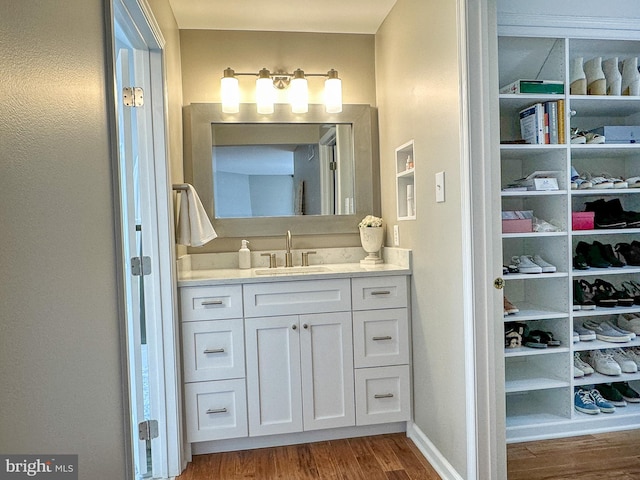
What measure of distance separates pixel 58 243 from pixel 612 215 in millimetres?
2804

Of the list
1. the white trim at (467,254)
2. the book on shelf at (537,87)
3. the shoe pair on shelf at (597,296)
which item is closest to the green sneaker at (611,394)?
the shoe pair on shelf at (597,296)

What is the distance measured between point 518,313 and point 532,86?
122 cm

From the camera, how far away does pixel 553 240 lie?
7.97 ft

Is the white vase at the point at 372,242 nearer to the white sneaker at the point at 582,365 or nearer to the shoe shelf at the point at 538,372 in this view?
the shoe shelf at the point at 538,372

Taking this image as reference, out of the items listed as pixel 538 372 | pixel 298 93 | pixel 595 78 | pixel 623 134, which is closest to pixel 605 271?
pixel 538 372

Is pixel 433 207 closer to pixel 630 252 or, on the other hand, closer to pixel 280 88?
pixel 280 88

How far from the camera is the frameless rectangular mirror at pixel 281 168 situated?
2.65 meters

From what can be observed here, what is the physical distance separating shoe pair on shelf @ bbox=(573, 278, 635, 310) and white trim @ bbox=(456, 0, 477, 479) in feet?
3.73

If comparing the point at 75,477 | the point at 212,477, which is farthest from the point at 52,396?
the point at 212,477

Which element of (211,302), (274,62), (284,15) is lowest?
(211,302)

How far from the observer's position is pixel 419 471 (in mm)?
2020

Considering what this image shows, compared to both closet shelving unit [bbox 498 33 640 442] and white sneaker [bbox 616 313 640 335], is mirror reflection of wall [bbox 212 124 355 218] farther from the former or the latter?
white sneaker [bbox 616 313 640 335]

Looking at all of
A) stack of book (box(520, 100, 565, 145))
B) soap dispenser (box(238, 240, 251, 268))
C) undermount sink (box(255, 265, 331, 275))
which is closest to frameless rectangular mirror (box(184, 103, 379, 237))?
soap dispenser (box(238, 240, 251, 268))

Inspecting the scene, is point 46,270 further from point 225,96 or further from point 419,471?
point 225,96
